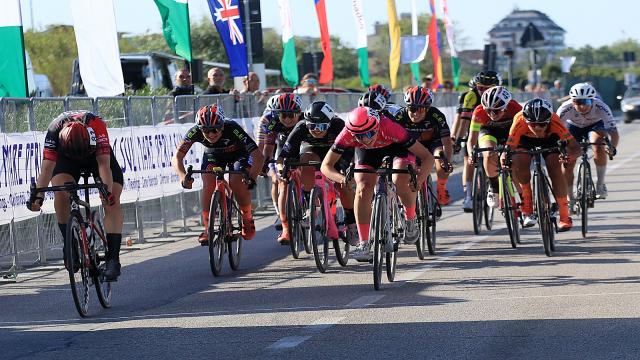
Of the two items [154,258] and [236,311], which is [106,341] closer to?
[236,311]

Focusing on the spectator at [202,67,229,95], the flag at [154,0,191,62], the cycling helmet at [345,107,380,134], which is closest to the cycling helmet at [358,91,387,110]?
the cycling helmet at [345,107,380,134]

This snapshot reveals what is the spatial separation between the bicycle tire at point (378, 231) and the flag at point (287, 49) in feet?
52.2

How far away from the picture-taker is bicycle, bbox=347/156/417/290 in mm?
12102

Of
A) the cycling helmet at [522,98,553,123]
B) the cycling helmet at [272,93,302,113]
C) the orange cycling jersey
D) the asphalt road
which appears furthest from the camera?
the cycling helmet at [272,93,302,113]

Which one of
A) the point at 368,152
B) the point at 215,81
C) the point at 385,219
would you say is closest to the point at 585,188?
the point at 368,152

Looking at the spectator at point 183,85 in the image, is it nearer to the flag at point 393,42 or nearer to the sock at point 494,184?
the sock at point 494,184

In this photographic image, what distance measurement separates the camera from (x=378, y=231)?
39.7ft

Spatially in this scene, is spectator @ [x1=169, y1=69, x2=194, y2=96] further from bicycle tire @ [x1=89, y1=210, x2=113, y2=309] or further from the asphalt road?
bicycle tire @ [x1=89, y1=210, x2=113, y2=309]

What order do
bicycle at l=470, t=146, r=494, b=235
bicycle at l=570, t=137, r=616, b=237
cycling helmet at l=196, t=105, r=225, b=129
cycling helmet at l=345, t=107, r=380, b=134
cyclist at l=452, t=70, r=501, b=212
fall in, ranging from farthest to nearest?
cyclist at l=452, t=70, r=501, b=212, bicycle at l=470, t=146, r=494, b=235, bicycle at l=570, t=137, r=616, b=237, cycling helmet at l=196, t=105, r=225, b=129, cycling helmet at l=345, t=107, r=380, b=134

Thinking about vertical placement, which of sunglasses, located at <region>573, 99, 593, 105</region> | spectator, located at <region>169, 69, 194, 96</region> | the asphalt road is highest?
spectator, located at <region>169, 69, 194, 96</region>

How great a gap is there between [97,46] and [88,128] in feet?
25.5

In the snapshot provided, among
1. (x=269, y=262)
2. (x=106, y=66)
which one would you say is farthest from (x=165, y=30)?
(x=269, y=262)

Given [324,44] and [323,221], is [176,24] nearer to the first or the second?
[323,221]

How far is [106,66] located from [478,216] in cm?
550
